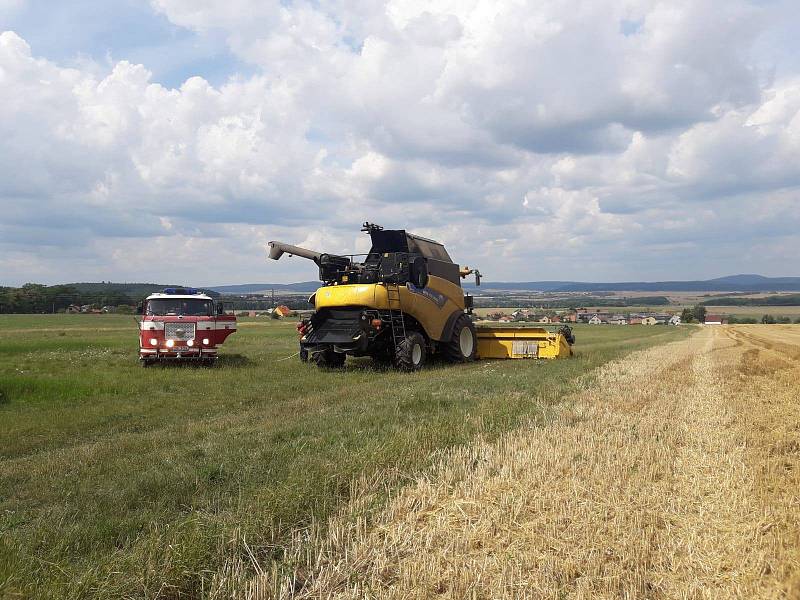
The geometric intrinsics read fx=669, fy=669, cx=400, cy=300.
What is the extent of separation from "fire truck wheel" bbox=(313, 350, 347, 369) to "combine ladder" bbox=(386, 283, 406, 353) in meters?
1.78

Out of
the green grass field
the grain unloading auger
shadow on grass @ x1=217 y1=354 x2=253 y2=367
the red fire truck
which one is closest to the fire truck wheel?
the grain unloading auger

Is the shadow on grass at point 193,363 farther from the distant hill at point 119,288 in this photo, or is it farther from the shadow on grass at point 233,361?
the distant hill at point 119,288

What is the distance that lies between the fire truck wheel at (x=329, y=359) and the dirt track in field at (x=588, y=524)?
984 cm

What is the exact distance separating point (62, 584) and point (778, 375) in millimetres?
14988

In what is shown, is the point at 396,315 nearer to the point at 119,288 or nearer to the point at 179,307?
the point at 179,307

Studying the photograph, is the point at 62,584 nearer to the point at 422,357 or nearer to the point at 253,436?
the point at 253,436

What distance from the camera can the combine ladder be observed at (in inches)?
657

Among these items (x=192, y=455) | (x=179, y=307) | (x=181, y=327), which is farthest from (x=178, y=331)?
(x=192, y=455)

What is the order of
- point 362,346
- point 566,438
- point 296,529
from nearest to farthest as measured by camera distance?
point 296,529, point 566,438, point 362,346

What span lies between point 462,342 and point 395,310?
3.54 m

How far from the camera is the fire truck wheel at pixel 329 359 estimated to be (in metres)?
17.5

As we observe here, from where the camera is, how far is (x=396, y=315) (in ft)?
55.9

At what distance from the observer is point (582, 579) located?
3977 millimetres

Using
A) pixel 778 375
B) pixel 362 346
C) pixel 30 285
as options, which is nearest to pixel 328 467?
pixel 362 346
